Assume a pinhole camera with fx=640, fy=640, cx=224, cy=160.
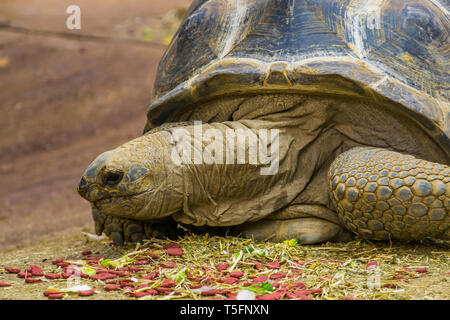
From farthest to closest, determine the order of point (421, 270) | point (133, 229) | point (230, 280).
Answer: point (133, 229), point (421, 270), point (230, 280)

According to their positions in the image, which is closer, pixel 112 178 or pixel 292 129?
pixel 112 178

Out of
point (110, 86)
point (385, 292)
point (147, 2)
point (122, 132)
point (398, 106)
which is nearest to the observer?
point (385, 292)

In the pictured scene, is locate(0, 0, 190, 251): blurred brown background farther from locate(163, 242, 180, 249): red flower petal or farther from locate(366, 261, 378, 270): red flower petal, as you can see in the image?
locate(366, 261, 378, 270): red flower petal

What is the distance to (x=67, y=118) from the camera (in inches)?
396

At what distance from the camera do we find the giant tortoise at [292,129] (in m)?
3.29

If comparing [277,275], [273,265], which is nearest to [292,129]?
[273,265]

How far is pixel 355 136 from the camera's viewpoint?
141 inches

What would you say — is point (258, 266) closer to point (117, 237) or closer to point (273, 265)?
point (273, 265)

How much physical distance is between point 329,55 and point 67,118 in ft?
24.0

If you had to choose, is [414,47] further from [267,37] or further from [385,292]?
[385,292]

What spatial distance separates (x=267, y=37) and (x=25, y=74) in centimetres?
868

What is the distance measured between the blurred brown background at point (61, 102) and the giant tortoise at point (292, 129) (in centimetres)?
193

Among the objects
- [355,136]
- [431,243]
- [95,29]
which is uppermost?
[95,29]


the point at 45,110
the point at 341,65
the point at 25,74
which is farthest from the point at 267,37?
the point at 25,74
